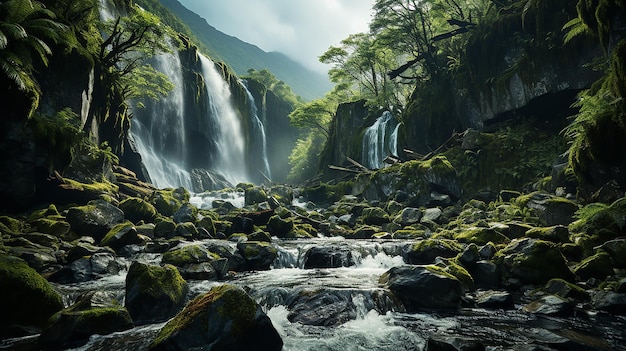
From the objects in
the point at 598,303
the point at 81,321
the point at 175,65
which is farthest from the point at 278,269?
the point at 175,65

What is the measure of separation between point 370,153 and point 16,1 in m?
27.5

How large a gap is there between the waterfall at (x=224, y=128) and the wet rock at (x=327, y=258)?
37.5 meters

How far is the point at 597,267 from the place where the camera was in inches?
287

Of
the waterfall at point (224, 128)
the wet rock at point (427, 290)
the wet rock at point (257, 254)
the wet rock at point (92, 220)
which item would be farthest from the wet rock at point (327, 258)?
the waterfall at point (224, 128)

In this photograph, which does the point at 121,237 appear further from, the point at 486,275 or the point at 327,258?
the point at 486,275

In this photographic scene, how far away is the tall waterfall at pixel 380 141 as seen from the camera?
1280 inches

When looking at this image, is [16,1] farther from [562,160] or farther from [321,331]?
[562,160]

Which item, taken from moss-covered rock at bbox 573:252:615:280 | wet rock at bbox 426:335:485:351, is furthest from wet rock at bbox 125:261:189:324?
moss-covered rock at bbox 573:252:615:280

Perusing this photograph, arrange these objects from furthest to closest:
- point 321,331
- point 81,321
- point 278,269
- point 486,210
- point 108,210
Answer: point 486,210
point 108,210
point 278,269
point 321,331
point 81,321

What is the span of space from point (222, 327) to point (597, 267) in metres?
7.79

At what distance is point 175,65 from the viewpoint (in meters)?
42.7

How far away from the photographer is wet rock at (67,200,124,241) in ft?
40.9

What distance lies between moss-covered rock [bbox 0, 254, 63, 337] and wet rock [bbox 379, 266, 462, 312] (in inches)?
249

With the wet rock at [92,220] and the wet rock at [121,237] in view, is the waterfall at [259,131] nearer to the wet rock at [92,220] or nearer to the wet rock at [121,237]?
the wet rock at [92,220]
